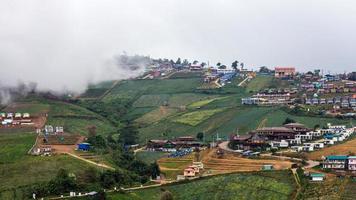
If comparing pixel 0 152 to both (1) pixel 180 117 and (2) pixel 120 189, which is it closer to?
(2) pixel 120 189

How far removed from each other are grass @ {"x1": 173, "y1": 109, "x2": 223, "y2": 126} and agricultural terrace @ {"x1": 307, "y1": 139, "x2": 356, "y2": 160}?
28.6m

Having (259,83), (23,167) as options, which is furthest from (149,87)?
(23,167)

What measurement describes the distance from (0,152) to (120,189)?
18.4m

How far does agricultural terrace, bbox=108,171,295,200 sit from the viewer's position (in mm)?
58156

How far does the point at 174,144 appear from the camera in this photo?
87.4 m

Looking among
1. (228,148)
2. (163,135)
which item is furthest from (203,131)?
(228,148)

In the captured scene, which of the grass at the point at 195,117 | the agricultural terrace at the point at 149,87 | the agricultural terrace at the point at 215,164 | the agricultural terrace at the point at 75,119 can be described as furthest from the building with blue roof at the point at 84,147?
the agricultural terrace at the point at 149,87

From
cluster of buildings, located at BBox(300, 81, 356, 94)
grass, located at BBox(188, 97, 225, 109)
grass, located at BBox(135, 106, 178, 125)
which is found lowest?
grass, located at BBox(135, 106, 178, 125)

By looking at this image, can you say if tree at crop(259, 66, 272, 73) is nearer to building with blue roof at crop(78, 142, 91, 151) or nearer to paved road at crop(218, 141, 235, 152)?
paved road at crop(218, 141, 235, 152)

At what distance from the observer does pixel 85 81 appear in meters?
133

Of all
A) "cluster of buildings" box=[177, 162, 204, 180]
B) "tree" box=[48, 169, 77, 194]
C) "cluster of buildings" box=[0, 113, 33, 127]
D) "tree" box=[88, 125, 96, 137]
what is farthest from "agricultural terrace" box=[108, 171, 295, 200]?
"cluster of buildings" box=[0, 113, 33, 127]

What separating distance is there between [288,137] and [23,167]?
33.9 metres

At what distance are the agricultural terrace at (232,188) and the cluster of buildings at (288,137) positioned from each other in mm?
14111

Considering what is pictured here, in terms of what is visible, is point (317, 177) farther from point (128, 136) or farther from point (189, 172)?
point (128, 136)
